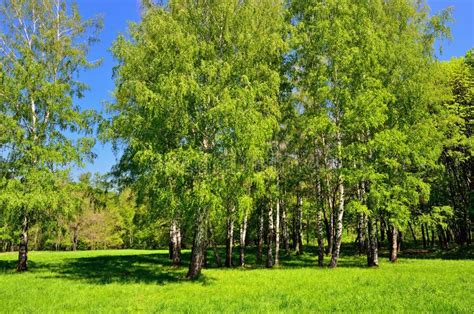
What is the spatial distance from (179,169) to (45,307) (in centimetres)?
762

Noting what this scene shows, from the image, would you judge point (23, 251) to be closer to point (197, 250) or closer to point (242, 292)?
point (197, 250)

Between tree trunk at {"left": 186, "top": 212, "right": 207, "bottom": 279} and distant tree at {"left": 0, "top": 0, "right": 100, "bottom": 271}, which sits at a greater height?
distant tree at {"left": 0, "top": 0, "right": 100, "bottom": 271}

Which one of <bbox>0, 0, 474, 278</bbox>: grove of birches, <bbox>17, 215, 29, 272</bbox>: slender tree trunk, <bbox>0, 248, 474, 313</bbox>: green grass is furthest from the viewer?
<bbox>17, 215, 29, 272</bbox>: slender tree trunk

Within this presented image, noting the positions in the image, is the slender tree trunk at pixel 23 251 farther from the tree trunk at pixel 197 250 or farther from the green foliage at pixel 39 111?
the tree trunk at pixel 197 250

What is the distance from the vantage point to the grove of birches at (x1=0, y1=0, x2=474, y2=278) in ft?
62.1

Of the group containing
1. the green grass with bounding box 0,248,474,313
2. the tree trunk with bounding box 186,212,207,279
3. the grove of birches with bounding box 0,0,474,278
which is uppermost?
the grove of birches with bounding box 0,0,474,278

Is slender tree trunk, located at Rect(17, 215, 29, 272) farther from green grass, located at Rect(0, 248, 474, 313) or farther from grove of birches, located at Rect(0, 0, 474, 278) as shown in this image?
green grass, located at Rect(0, 248, 474, 313)

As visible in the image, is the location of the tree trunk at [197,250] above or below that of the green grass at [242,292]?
above

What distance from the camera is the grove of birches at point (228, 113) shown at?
1892 cm

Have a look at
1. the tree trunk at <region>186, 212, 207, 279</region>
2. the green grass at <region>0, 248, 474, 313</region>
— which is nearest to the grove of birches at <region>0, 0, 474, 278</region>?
the tree trunk at <region>186, 212, 207, 279</region>

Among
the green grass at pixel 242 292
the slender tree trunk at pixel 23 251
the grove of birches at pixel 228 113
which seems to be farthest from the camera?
the slender tree trunk at pixel 23 251

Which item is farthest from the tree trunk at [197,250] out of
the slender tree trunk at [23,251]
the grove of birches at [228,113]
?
the slender tree trunk at [23,251]

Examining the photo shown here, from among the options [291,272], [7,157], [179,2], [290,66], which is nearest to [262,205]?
[291,272]

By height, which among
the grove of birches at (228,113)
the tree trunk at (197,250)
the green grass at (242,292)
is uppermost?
the grove of birches at (228,113)
